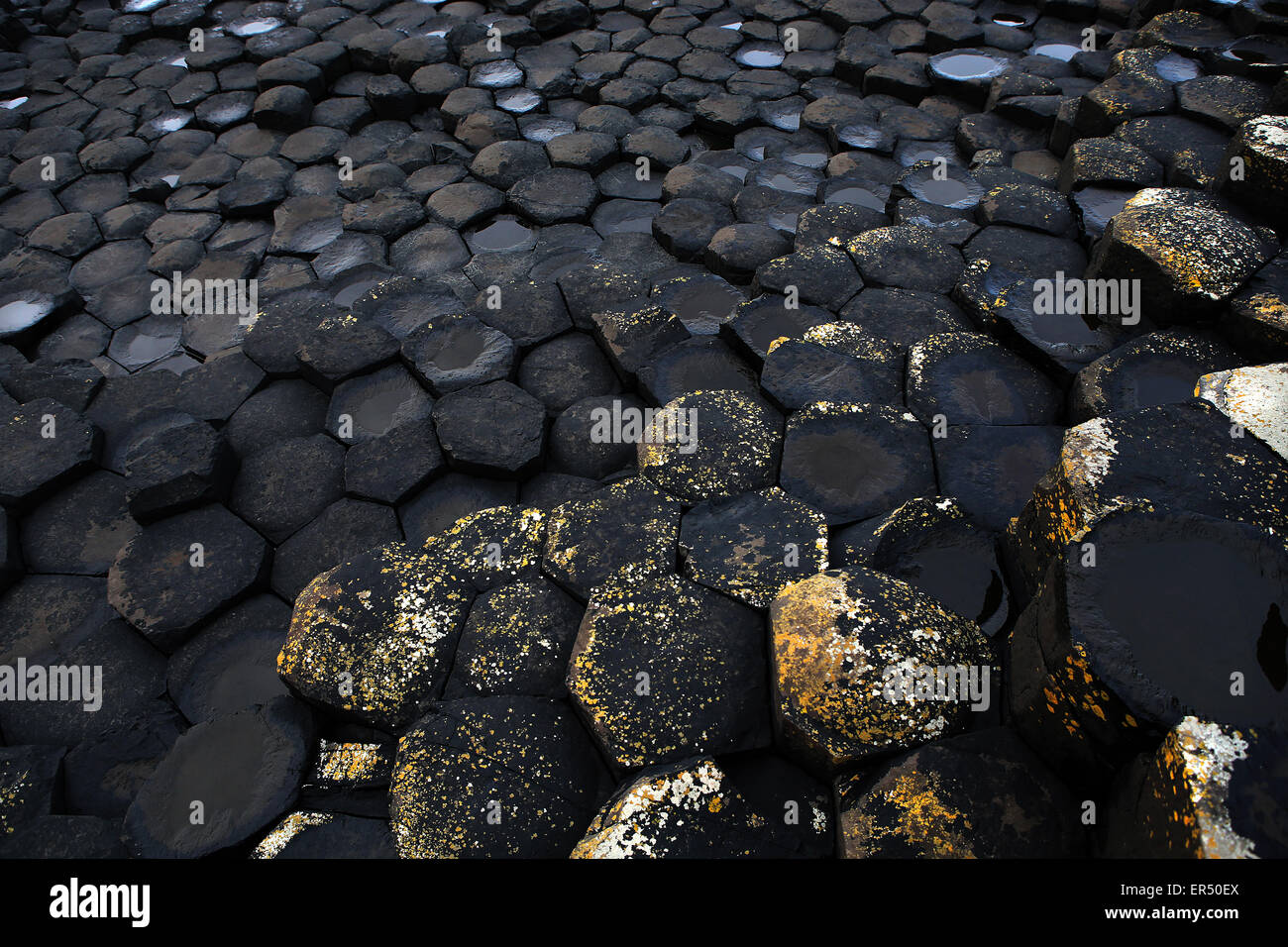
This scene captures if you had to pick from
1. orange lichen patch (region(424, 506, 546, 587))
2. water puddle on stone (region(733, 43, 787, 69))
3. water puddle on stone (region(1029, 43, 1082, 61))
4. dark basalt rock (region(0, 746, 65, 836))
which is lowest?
dark basalt rock (region(0, 746, 65, 836))

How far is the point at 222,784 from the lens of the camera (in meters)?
1.79

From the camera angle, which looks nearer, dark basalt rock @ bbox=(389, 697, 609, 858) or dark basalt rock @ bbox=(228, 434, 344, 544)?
dark basalt rock @ bbox=(389, 697, 609, 858)

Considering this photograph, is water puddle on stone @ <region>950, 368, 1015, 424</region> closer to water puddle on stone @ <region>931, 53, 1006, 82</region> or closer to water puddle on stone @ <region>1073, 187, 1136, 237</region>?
water puddle on stone @ <region>1073, 187, 1136, 237</region>

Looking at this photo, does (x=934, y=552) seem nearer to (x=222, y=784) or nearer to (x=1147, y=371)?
(x=1147, y=371)

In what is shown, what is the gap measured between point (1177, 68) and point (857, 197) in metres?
1.72

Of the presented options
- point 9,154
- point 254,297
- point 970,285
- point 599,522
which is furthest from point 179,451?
point 9,154

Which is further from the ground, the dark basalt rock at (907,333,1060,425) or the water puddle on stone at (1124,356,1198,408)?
the water puddle on stone at (1124,356,1198,408)

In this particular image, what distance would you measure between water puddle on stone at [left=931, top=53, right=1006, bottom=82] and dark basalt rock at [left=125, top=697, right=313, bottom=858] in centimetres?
452

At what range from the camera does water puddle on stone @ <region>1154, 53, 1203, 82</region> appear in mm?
3598

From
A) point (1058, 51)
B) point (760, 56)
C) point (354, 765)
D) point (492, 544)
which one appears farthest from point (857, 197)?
point (354, 765)

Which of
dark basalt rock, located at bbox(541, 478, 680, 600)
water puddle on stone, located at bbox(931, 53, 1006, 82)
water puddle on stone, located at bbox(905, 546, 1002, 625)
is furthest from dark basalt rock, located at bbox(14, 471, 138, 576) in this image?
water puddle on stone, located at bbox(931, 53, 1006, 82)

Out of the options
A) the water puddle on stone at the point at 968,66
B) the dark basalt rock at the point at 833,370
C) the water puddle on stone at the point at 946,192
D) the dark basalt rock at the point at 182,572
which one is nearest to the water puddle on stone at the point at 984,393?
the dark basalt rock at the point at 833,370

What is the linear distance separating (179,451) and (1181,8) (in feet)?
17.3

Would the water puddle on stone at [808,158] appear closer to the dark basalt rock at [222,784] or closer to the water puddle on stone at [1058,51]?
the water puddle on stone at [1058,51]
